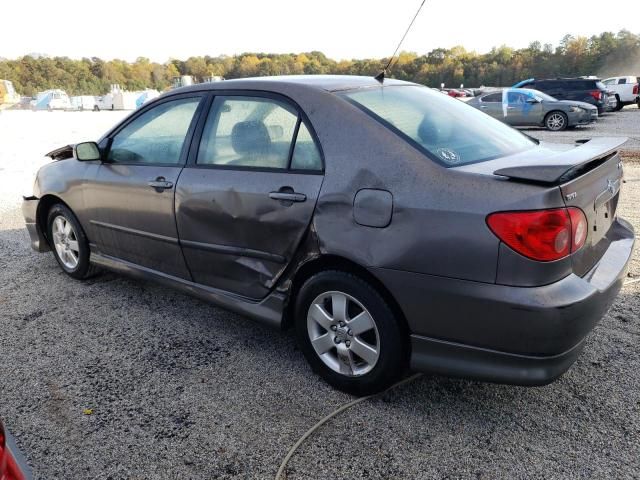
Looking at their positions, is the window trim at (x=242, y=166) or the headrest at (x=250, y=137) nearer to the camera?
the window trim at (x=242, y=166)

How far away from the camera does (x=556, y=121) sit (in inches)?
631

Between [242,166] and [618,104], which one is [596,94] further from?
[242,166]

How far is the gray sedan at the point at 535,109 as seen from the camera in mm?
15875

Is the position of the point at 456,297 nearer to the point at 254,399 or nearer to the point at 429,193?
the point at 429,193

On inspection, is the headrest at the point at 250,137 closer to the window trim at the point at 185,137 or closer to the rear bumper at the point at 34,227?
the window trim at the point at 185,137

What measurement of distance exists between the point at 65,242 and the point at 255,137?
2.42 metres

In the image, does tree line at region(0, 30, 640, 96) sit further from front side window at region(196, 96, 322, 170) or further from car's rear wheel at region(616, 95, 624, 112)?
front side window at region(196, 96, 322, 170)

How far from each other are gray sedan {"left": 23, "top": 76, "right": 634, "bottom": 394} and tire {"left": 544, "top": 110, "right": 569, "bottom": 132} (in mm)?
14441

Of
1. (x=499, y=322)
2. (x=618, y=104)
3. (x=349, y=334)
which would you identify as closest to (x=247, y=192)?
(x=349, y=334)

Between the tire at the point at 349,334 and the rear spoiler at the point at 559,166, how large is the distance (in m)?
0.84

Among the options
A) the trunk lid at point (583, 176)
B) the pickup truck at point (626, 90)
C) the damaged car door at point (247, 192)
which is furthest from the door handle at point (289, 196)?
the pickup truck at point (626, 90)

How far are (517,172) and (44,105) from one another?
74.3m

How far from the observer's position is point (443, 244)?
7.32ft

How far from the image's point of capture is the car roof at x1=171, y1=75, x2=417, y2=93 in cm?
294
